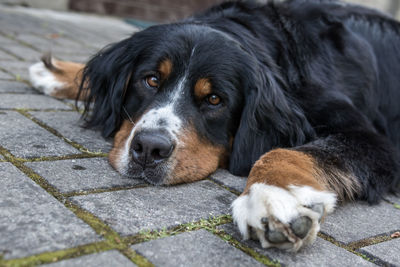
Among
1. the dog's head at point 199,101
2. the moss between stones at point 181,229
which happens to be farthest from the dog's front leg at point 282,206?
the dog's head at point 199,101

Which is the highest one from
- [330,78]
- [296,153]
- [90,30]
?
[330,78]

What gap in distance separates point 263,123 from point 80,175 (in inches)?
50.7

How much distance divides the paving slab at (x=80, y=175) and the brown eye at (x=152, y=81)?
63 cm

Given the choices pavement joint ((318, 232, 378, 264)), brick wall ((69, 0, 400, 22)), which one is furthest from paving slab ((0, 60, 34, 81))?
brick wall ((69, 0, 400, 22))

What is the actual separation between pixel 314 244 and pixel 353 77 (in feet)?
6.19

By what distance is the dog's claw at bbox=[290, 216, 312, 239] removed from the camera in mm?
1990

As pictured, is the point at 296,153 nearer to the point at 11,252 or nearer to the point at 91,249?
the point at 91,249

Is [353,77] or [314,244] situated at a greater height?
[353,77]

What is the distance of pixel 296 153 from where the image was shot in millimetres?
2686

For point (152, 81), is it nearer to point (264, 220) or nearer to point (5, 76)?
point (264, 220)

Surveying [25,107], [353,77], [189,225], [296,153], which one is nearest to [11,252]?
[189,225]

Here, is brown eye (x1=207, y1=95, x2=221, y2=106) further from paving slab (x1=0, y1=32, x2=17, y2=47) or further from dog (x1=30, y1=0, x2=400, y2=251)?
paving slab (x1=0, y1=32, x2=17, y2=47)

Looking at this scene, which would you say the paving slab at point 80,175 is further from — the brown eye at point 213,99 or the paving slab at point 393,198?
the paving slab at point 393,198

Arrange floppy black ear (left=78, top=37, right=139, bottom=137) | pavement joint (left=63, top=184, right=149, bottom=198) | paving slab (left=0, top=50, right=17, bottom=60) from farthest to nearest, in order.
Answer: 1. paving slab (left=0, top=50, right=17, bottom=60)
2. floppy black ear (left=78, top=37, right=139, bottom=137)
3. pavement joint (left=63, top=184, right=149, bottom=198)
